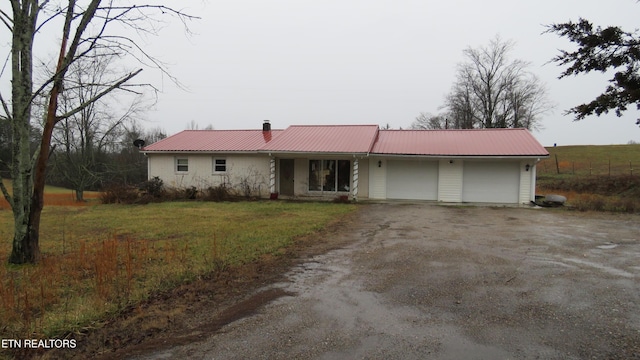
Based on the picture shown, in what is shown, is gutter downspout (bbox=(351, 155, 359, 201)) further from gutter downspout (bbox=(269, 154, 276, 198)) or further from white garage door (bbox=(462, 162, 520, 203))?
white garage door (bbox=(462, 162, 520, 203))

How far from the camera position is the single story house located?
17.9 metres

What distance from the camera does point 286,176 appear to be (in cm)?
2044

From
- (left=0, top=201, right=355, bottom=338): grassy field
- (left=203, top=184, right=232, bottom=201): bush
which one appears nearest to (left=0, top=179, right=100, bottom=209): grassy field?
(left=0, top=201, right=355, bottom=338): grassy field

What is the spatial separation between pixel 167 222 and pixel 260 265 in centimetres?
661

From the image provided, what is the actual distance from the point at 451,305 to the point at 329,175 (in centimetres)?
1548

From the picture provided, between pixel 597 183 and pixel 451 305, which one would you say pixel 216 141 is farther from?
pixel 597 183

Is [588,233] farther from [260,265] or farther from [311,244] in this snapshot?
[260,265]

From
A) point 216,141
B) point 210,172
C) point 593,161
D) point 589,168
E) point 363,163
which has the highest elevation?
point 216,141

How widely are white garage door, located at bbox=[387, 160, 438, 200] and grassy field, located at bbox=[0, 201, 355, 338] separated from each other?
5.54m

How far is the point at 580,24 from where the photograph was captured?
11086mm

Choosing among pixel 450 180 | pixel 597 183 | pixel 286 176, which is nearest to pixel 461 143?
pixel 450 180

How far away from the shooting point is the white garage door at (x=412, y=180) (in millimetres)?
18734

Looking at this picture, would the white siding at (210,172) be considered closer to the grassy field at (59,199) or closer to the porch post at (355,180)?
the grassy field at (59,199)

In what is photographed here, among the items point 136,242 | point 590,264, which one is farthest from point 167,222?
point 590,264
